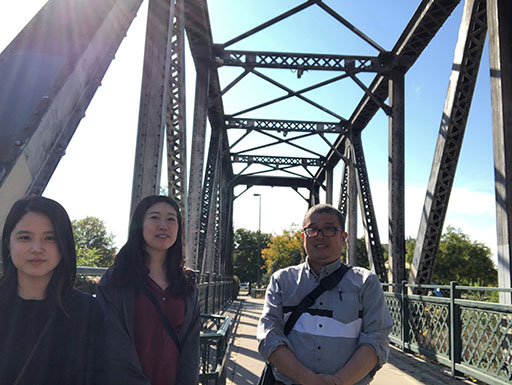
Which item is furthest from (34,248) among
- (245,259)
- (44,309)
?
(245,259)

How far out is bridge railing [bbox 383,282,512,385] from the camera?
4.69 m

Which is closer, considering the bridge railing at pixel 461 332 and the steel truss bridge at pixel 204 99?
the steel truss bridge at pixel 204 99

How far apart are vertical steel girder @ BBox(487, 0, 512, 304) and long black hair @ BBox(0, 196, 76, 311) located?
16.6 feet

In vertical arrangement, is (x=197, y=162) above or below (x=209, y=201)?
above

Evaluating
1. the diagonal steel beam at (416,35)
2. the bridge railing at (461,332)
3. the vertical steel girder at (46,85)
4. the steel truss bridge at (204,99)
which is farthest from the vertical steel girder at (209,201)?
the vertical steel girder at (46,85)

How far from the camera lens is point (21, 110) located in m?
2.35

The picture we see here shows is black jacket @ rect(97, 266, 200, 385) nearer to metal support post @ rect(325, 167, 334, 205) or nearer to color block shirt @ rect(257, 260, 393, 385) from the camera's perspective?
color block shirt @ rect(257, 260, 393, 385)

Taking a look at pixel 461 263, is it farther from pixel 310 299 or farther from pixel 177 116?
pixel 310 299

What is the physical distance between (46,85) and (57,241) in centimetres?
124

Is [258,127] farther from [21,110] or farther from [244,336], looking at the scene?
[21,110]

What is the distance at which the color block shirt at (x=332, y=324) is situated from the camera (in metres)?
2.05

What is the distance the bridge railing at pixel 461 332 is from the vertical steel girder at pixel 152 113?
4214mm

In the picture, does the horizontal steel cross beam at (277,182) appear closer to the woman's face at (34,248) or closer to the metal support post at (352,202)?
the metal support post at (352,202)

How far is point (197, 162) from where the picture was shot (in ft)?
32.4
